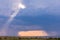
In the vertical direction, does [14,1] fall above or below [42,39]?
above

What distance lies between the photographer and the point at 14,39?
3.15 metres

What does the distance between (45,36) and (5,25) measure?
3.23 ft

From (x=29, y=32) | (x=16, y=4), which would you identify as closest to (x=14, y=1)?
(x=16, y=4)

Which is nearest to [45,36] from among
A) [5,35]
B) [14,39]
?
[14,39]

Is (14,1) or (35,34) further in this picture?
(35,34)

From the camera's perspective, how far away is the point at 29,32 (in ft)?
10.5

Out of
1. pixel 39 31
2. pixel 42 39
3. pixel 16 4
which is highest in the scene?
pixel 16 4

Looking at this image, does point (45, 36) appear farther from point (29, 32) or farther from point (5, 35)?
point (5, 35)

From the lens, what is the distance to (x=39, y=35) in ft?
10.5

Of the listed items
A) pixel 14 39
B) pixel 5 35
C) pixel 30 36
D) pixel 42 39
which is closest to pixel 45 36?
pixel 42 39

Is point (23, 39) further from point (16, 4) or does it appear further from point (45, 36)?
point (16, 4)

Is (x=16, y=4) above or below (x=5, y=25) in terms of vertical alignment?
above

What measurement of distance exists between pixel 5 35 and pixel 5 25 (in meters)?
0.24

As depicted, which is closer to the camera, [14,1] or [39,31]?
[14,1]
